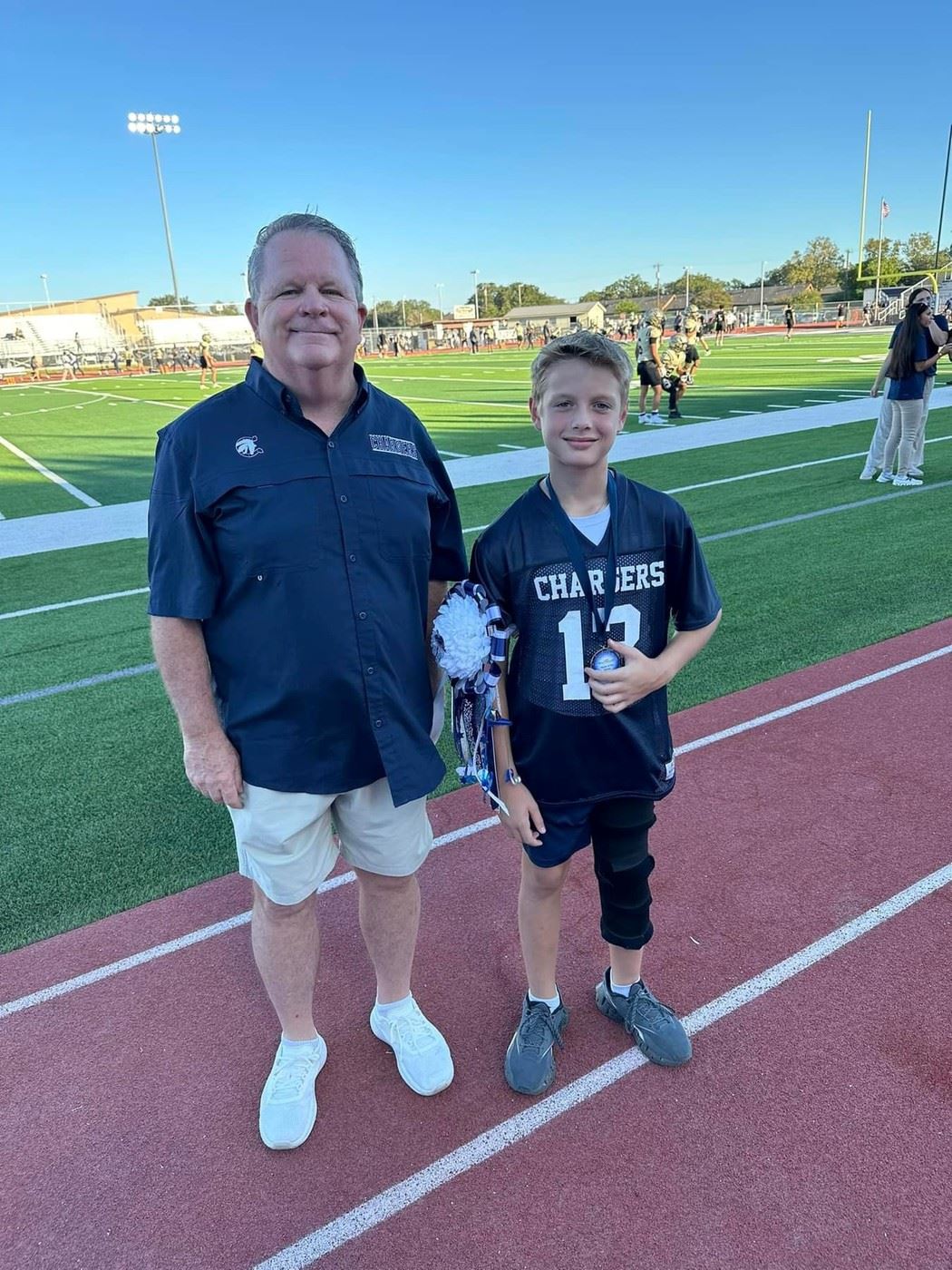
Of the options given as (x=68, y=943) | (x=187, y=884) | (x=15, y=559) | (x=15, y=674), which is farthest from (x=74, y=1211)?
(x=15, y=559)

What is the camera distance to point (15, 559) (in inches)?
344

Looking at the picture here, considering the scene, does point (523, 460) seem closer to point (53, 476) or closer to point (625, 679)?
point (53, 476)

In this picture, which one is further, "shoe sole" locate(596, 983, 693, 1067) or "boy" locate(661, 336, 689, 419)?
"boy" locate(661, 336, 689, 419)

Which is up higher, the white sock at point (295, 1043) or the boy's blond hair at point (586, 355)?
the boy's blond hair at point (586, 355)

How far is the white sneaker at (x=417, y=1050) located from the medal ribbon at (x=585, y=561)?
132 centimetres

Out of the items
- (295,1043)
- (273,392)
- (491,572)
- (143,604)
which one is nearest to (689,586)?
(491,572)

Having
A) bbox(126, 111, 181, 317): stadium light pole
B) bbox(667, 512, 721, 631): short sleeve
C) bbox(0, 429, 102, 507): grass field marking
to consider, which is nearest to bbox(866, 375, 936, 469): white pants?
bbox(667, 512, 721, 631): short sleeve

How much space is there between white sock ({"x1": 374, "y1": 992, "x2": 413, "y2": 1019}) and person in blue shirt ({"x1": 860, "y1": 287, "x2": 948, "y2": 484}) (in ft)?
26.3

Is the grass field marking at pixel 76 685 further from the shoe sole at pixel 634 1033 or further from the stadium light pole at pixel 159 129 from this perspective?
the stadium light pole at pixel 159 129

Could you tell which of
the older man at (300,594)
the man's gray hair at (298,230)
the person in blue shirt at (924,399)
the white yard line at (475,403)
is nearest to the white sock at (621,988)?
the older man at (300,594)

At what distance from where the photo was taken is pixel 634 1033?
2570 millimetres

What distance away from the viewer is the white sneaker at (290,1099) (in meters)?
2.29

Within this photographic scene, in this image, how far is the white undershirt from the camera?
7.03ft

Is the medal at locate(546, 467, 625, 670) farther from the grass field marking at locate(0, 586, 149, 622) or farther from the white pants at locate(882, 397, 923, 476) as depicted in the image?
the white pants at locate(882, 397, 923, 476)
